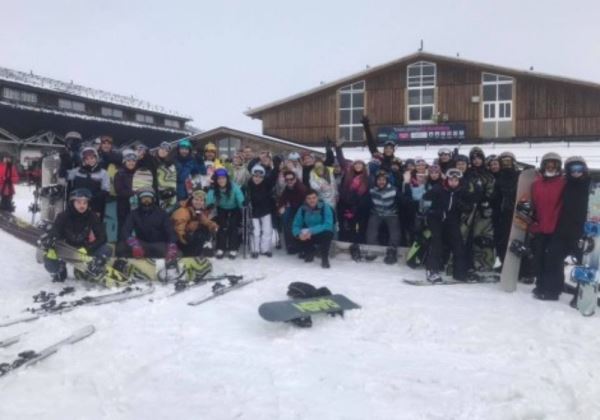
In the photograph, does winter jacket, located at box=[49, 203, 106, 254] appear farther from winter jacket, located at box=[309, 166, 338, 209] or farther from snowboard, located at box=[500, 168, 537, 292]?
snowboard, located at box=[500, 168, 537, 292]

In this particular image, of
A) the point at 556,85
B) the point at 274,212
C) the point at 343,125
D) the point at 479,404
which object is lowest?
the point at 479,404

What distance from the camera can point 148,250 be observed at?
6.84m

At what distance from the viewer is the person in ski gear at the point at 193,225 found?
729cm

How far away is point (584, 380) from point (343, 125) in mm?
22261

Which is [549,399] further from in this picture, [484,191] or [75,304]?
[75,304]

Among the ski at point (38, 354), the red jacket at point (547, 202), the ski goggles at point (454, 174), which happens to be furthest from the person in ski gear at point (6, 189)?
the red jacket at point (547, 202)

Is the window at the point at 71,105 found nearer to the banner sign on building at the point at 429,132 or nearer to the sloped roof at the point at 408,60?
the sloped roof at the point at 408,60

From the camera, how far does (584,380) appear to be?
3607mm

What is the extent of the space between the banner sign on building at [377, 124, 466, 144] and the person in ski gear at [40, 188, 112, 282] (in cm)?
1821

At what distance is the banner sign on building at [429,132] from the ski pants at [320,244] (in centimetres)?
1602

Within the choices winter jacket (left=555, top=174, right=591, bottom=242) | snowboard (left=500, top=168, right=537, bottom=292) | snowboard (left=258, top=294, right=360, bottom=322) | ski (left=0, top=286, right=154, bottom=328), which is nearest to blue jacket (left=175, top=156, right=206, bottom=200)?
ski (left=0, top=286, right=154, bottom=328)

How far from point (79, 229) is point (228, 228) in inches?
92.1

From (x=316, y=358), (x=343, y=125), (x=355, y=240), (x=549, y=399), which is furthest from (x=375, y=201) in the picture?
(x=343, y=125)

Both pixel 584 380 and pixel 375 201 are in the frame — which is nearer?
pixel 584 380
